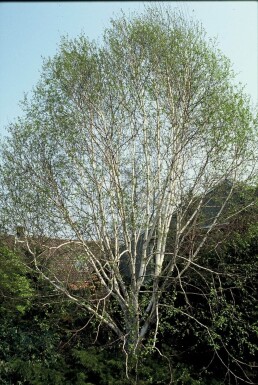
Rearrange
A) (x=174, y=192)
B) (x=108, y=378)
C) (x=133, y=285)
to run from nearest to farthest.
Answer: (x=108, y=378) < (x=133, y=285) < (x=174, y=192)

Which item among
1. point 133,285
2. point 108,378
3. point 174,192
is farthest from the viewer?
point 174,192

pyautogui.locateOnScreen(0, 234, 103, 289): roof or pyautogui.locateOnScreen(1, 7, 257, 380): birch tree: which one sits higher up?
pyautogui.locateOnScreen(1, 7, 257, 380): birch tree

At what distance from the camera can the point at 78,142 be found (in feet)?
34.3

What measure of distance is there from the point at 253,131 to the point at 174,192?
7.65 ft

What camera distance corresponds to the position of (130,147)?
425 inches

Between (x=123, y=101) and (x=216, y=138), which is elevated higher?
(x=123, y=101)

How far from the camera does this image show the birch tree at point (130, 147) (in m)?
10.0

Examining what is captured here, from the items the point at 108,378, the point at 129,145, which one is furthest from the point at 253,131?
the point at 108,378

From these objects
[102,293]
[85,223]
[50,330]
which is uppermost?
[85,223]

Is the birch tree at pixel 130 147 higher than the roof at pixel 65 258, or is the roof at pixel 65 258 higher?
the birch tree at pixel 130 147

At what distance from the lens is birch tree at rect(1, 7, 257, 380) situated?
1002cm

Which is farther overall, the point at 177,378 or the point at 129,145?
the point at 129,145

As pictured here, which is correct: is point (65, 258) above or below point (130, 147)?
below

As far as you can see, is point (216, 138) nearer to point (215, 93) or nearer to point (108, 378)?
point (215, 93)
